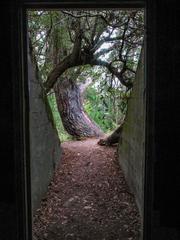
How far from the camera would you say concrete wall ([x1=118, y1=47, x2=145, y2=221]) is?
418 cm

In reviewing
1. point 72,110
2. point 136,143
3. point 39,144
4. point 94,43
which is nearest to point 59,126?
point 72,110

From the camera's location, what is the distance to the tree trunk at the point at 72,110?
8.85 m

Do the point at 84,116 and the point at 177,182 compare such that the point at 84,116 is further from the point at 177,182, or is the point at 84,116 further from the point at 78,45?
the point at 177,182

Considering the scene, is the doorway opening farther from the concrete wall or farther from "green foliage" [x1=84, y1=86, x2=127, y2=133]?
"green foliage" [x1=84, y1=86, x2=127, y2=133]

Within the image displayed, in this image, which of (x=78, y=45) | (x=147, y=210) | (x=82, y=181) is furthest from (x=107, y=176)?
(x=147, y=210)

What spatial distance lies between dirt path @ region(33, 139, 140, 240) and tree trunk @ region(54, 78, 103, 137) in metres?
2.13

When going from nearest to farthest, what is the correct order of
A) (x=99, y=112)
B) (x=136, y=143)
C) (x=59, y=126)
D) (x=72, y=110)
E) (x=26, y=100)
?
(x=26, y=100) → (x=136, y=143) → (x=72, y=110) → (x=59, y=126) → (x=99, y=112)

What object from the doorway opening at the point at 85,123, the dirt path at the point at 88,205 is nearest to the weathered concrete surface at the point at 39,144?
the doorway opening at the point at 85,123

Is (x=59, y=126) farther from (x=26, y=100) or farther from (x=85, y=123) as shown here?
(x=26, y=100)

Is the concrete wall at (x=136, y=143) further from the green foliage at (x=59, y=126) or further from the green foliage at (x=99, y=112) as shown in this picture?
the green foliage at (x=99, y=112)

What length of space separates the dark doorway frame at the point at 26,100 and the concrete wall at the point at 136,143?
3.48 ft

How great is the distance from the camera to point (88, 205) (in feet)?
16.0

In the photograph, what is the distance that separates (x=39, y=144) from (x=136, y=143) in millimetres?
1288

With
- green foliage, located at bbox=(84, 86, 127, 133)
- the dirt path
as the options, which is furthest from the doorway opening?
green foliage, located at bbox=(84, 86, 127, 133)
